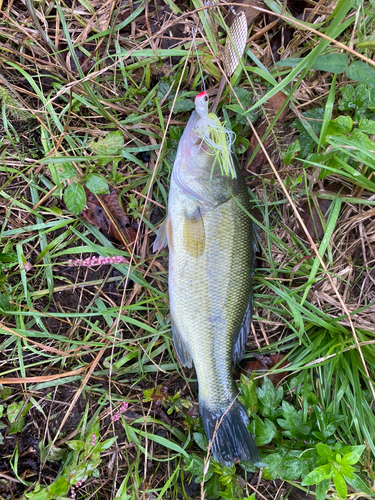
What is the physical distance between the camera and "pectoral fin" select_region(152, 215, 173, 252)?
252 centimetres

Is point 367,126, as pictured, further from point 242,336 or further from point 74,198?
point 74,198

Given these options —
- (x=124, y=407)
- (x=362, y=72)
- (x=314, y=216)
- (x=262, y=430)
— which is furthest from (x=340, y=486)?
(x=362, y=72)

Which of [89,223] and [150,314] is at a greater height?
[89,223]

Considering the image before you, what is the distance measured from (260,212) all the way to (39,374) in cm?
222

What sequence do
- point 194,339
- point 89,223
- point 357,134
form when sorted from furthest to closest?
1. point 89,223
2. point 194,339
3. point 357,134

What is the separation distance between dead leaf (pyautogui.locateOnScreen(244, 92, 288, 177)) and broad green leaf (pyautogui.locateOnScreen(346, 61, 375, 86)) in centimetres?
51

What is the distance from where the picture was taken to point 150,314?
278 cm

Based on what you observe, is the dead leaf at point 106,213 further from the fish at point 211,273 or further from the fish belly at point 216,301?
the fish belly at point 216,301

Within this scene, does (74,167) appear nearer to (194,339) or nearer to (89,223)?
(89,223)

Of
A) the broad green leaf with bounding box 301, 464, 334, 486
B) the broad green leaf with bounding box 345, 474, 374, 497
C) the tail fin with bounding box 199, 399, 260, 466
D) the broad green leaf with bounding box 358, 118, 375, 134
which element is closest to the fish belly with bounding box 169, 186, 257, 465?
the tail fin with bounding box 199, 399, 260, 466

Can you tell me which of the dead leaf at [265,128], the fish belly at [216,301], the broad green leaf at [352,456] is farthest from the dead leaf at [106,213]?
the broad green leaf at [352,456]

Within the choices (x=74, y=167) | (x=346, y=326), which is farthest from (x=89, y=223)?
(x=346, y=326)

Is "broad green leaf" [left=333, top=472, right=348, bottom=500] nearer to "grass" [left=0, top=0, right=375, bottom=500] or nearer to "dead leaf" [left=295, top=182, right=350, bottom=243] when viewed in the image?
"grass" [left=0, top=0, right=375, bottom=500]

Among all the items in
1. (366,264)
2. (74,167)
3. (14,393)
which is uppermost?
(74,167)
